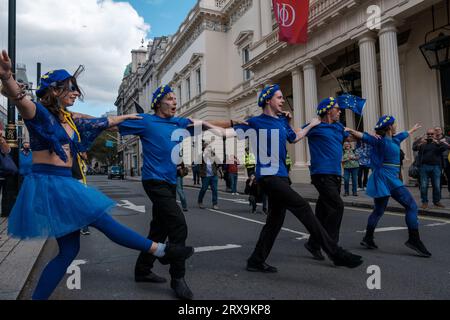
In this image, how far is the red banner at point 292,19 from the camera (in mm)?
Answer: 16312

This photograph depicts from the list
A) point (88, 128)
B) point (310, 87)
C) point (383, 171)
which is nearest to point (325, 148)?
point (383, 171)

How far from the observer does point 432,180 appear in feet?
28.3

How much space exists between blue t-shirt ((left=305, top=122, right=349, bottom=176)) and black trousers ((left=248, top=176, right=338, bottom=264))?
69cm

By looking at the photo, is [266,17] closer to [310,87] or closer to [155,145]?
[310,87]

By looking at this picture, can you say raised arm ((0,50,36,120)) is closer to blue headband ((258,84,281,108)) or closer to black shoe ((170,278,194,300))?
black shoe ((170,278,194,300))

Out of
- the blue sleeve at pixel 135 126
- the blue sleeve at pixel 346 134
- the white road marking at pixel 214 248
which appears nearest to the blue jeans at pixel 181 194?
the white road marking at pixel 214 248

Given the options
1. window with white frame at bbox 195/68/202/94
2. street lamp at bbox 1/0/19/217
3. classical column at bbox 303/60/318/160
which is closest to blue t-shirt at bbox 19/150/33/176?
street lamp at bbox 1/0/19/217

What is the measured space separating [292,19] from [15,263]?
1503cm

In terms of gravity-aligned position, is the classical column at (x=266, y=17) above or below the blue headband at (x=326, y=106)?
above

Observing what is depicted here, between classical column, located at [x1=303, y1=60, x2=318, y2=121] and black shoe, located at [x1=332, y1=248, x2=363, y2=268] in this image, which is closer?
black shoe, located at [x1=332, y1=248, x2=363, y2=268]

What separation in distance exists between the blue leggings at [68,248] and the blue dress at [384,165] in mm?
3309

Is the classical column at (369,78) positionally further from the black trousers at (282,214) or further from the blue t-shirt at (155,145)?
the blue t-shirt at (155,145)

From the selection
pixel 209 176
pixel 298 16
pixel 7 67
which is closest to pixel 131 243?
pixel 7 67

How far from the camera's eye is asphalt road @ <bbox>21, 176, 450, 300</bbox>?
3379mm
